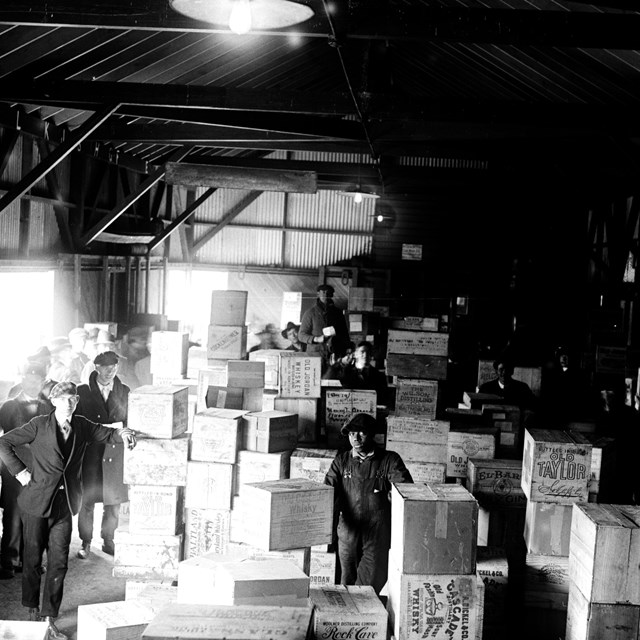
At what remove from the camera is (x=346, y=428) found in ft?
21.6

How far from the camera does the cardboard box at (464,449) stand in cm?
773

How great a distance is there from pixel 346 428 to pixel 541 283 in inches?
510

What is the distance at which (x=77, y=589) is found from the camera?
7234mm

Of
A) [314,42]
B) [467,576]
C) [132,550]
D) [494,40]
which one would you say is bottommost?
[132,550]

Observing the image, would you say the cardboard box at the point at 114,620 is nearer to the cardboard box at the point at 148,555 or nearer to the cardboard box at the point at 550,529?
the cardboard box at the point at 148,555

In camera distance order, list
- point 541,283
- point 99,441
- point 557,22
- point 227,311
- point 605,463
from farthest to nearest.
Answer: point 541,283
point 227,311
point 605,463
point 99,441
point 557,22

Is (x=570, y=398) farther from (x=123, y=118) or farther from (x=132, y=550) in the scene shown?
(x=123, y=118)

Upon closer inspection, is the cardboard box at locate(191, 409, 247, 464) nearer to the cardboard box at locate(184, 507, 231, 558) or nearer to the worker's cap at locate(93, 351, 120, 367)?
the cardboard box at locate(184, 507, 231, 558)

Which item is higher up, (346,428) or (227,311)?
(227,311)

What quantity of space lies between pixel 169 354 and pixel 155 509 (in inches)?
148

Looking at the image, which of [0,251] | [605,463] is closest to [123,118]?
[0,251]

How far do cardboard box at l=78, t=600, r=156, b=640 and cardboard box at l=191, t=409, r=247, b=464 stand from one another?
1553 millimetres

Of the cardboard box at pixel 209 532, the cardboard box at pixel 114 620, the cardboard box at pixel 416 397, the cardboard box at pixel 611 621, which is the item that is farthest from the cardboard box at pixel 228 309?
the cardboard box at pixel 611 621

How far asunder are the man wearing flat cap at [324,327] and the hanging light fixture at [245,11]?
694cm
